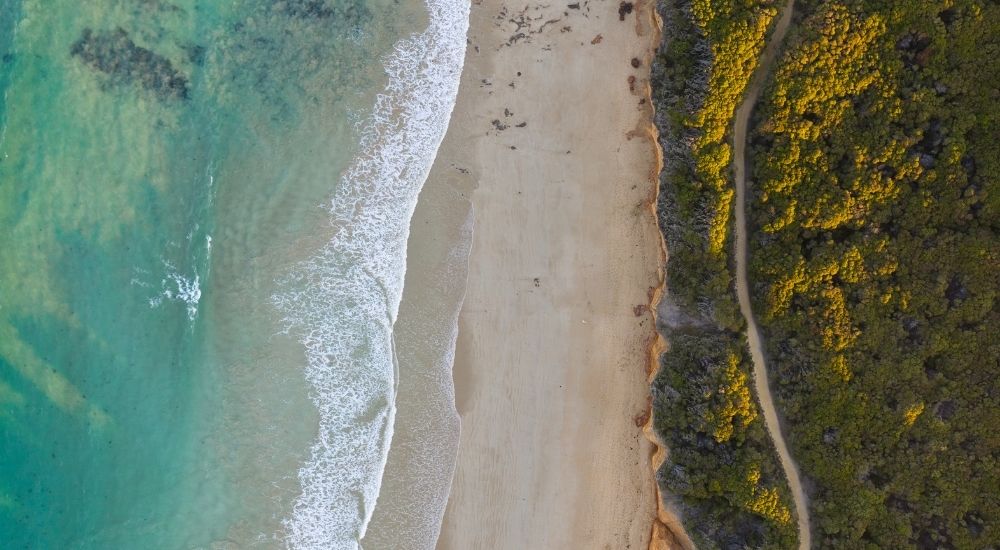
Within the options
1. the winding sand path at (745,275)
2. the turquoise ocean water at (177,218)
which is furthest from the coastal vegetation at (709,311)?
the turquoise ocean water at (177,218)

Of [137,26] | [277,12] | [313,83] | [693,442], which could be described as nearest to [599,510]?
[693,442]

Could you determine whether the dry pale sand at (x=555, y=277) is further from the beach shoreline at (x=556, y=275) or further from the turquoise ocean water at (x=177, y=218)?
the turquoise ocean water at (x=177, y=218)

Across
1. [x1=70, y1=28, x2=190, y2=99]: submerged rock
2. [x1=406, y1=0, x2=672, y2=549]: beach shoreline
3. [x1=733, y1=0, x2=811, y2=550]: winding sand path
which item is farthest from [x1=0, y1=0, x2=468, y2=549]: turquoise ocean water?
[x1=733, y1=0, x2=811, y2=550]: winding sand path

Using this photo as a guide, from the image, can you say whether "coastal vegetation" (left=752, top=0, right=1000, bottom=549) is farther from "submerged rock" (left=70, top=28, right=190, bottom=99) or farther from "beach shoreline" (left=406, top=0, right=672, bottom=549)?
"submerged rock" (left=70, top=28, right=190, bottom=99)

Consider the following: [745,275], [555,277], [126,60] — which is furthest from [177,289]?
[745,275]

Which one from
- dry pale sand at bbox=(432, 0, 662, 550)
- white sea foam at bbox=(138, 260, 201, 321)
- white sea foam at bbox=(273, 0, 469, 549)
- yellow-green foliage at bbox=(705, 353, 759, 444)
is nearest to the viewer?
yellow-green foliage at bbox=(705, 353, 759, 444)

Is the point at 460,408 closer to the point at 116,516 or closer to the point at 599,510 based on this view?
the point at 599,510
